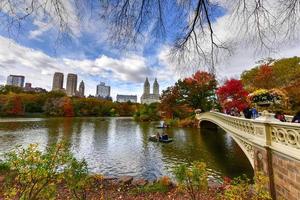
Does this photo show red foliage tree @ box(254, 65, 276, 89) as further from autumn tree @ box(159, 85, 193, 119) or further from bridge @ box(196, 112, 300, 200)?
bridge @ box(196, 112, 300, 200)

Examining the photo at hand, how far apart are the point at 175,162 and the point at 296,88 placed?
58.5 feet

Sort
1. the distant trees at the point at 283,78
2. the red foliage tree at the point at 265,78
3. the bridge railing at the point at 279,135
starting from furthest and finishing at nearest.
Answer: the red foliage tree at the point at 265,78 → the distant trees at the point at 283,78 → the bridge railing at the point at 279,135

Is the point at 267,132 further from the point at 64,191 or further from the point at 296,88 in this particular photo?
the point at 296,88

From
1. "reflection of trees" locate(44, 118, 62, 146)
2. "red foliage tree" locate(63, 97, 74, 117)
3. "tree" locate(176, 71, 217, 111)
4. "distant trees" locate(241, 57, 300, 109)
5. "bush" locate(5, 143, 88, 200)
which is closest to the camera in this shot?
"bush" locate(5, 143, 88, 200)

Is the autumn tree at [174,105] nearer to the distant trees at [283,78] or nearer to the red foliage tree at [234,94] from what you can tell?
the red foliage tree at [234,94]

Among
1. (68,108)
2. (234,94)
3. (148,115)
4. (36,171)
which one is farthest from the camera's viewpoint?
(68,108)

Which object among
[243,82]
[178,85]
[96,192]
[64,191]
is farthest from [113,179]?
[178,85]

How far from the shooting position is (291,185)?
3.96 metres

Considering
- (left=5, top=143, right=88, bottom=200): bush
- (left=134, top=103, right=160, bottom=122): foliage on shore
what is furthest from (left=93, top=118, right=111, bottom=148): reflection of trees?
(left=134, top=103, right=160, bottom=122): foliage on shore

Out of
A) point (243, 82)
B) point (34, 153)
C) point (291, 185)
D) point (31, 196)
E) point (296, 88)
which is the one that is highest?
point (243, 82)

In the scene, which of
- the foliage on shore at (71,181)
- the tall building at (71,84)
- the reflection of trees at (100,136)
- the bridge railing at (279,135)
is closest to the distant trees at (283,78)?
the bridge railing at (279,135)

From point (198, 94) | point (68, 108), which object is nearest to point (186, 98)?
point (198, 94)

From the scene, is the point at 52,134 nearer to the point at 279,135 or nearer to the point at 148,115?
the point at 279,135

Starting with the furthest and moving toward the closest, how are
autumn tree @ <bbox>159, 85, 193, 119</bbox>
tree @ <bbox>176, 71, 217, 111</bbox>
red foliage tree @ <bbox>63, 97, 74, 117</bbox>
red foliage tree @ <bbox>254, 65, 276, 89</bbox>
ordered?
red foliage tree @ <bbox>63, 97, 74, 117</bbox>, autumn tree @ <bbox>159, 85, 193, 119</bbox>, tree @ <bbox>176, 71, 217, 111</bbox>, red foliage tree @ <bbox>254, 65, 276, 89</bbox>
